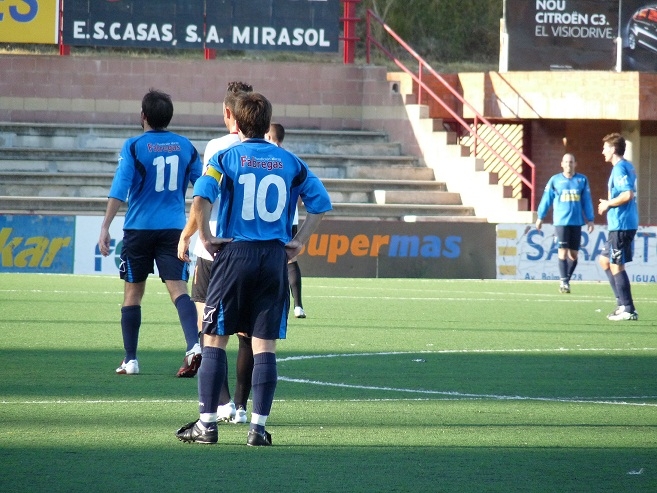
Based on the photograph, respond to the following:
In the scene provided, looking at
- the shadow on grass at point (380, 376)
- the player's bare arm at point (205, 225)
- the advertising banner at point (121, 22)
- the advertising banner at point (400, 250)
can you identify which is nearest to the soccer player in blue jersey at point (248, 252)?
the player's bare arm at point (205, 225)

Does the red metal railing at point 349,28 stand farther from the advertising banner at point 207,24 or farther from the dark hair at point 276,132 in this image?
the dark hair at point 276,132

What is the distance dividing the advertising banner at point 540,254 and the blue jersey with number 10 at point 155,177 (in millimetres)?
14688

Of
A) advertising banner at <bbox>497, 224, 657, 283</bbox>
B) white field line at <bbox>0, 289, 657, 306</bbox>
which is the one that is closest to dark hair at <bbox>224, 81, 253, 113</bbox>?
white field line at <bbox>0, 289, 657, 306</bbox>

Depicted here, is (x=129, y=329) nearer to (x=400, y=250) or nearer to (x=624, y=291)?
(x=624, y=291)

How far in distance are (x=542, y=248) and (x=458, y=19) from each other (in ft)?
71.6

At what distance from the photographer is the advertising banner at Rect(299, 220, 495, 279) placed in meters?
23.0

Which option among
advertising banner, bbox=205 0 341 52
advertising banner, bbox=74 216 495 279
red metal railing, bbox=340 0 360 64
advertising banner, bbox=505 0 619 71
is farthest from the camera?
advertising banner, bbox=505 0 619 71

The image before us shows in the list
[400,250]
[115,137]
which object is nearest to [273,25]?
[115,137]

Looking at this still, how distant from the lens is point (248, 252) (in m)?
6.39

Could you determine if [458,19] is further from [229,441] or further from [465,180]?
[229,441]

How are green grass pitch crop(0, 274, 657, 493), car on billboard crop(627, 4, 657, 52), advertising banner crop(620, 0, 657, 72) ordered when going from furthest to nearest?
car on billboard crop(627, 4, 657, 52) < advertising banner crop(620, 0, 657, 72) < green grass pitch crop(0, 274, 657, 493)

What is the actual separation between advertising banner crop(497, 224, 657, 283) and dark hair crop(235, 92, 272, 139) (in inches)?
677

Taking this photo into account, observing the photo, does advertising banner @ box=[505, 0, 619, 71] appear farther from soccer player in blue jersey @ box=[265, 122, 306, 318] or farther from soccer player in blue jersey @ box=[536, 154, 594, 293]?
soccer player in blue jersey @ box=[265, 122, 306, 318]

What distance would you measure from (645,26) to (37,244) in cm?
1669
